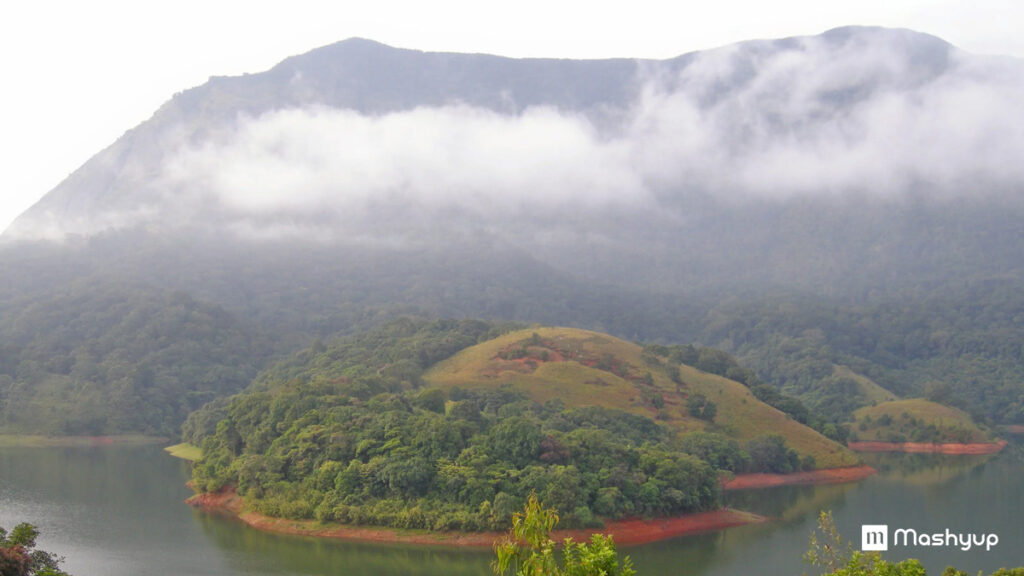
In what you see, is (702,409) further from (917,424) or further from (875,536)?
(875,536)

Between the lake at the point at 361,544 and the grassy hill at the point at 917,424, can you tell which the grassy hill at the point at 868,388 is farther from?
the lake at the point at 361,544

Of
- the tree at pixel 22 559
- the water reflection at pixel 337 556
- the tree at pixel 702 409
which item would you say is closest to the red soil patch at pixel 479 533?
the water reflection at pixel 337 556

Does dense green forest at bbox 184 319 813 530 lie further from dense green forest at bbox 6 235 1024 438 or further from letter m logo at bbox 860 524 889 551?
dense green forest at bbox 6 235 1024 438

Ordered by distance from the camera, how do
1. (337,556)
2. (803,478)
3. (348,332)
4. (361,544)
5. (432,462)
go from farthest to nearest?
(348,332) → (803,478) → (432,462) → (361,544) → (337,556)

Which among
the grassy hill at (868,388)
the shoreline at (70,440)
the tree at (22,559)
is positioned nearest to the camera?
the tree at (22,559)

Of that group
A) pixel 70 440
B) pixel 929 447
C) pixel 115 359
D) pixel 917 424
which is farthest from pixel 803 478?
pixel 115 359

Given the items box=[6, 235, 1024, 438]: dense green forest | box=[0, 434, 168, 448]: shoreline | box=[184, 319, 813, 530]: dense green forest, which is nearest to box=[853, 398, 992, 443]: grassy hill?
box=[6, 235, 1024, 438]: dense green forest
